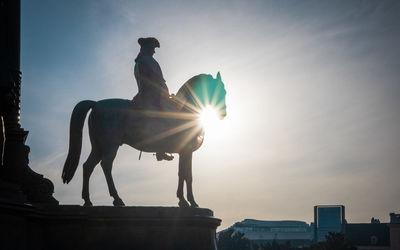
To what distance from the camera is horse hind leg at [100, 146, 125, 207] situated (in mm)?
15289

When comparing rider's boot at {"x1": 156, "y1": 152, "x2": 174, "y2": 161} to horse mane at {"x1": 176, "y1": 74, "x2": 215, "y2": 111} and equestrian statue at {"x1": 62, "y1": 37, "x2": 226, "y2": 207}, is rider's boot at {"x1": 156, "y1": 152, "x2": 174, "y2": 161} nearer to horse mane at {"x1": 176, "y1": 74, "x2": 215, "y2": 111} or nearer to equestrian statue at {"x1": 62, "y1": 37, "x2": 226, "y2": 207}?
equestrian statue at {"x1": 62, "y1": 37, "x2": 226, "y2": 207}

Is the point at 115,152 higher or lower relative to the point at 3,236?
higher

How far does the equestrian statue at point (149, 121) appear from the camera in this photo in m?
15.5

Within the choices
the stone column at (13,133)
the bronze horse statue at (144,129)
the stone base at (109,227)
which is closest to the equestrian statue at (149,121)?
the bronze horse statue at (144,129)

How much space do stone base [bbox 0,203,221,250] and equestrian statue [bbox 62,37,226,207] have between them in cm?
66

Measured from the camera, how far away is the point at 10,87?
1605cm

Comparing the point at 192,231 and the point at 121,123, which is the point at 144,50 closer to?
the point at 121,123

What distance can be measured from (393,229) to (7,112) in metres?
88.7

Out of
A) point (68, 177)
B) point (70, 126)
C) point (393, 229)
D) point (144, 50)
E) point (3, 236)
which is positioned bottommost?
point (3, 236)

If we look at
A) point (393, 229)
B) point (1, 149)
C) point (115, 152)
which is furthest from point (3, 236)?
point (393, 229)

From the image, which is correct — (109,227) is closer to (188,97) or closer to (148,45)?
(188,97)

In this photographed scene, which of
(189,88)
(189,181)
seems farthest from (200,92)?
(189,181)

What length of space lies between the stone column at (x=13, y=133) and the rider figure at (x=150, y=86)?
2833 mm

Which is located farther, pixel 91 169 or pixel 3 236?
pixel 91 169
